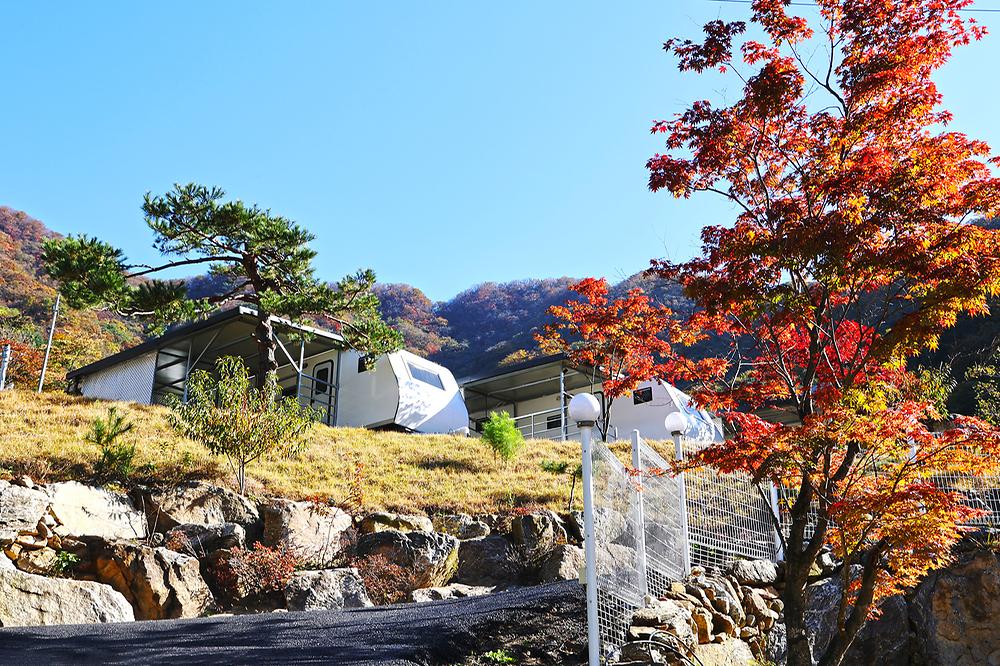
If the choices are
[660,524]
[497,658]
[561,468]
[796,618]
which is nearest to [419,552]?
[660,524]

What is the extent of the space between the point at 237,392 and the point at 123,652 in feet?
29.0

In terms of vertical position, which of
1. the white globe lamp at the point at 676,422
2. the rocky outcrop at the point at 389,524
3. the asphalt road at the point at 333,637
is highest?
the white globe lamp at the point at 676,422

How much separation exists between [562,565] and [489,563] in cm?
125

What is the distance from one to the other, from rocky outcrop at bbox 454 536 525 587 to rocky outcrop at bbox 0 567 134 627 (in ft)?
14.8

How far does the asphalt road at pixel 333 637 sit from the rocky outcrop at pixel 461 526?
4963 mm

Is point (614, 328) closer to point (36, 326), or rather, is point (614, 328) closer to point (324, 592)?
point (324, 592)

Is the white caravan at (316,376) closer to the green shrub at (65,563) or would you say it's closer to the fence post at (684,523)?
the green shrub at (65,563)

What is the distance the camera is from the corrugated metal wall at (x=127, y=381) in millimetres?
24000

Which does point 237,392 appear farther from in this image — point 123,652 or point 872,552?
point 872,552

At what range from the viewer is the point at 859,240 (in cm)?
644

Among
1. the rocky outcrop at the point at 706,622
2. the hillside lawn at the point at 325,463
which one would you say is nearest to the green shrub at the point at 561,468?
the hillside lawn at the point at 325,463

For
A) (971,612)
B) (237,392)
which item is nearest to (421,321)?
(237,392)

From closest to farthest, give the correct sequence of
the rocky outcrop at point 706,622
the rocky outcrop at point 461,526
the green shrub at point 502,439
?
1. the rocky outcrop at point 706,622
2. the rocky outcrop at point 461,526
3. the green shrub at point 502,439

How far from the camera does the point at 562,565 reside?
10875 mm
